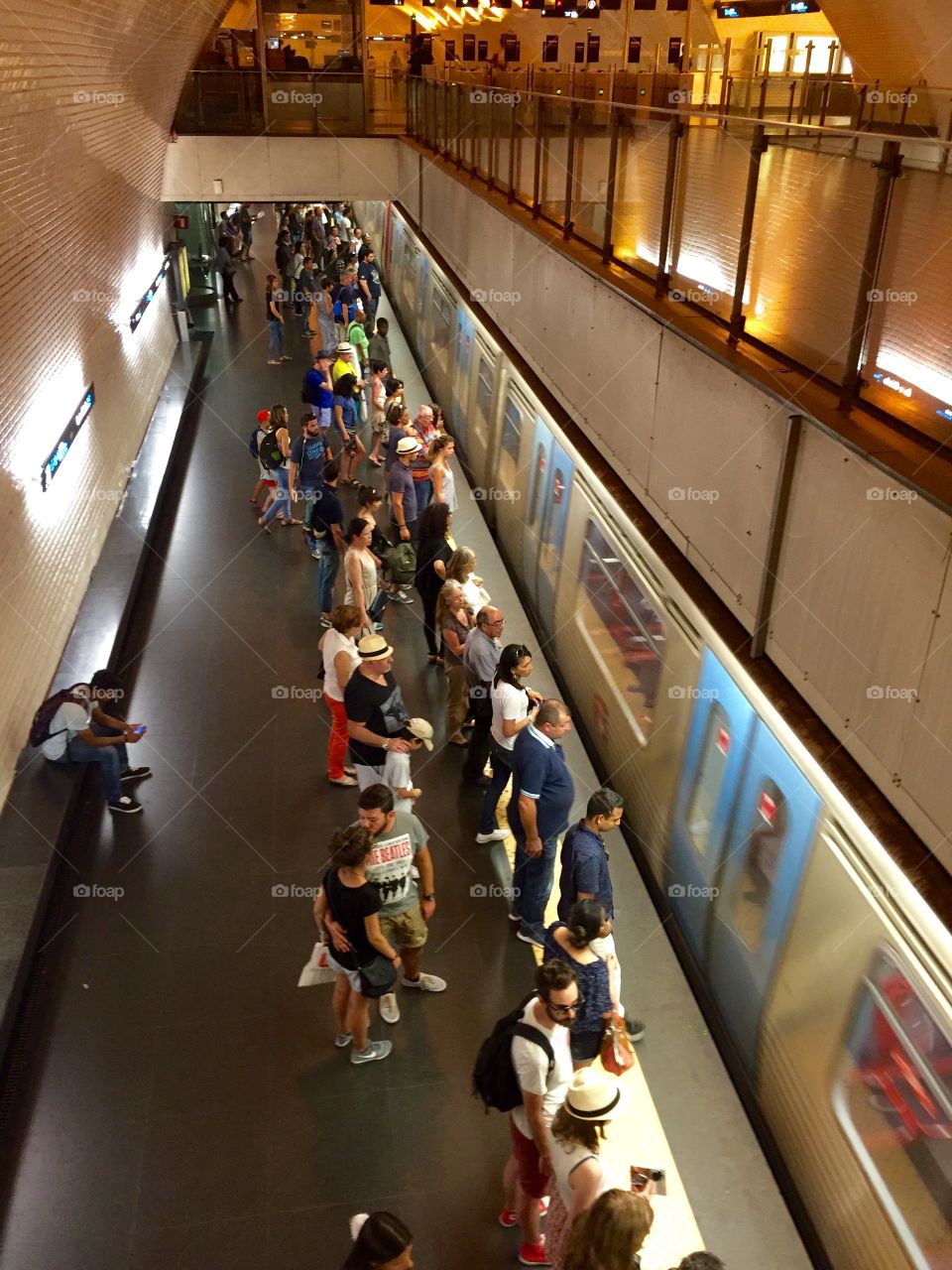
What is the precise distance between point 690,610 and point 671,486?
645 millimetres

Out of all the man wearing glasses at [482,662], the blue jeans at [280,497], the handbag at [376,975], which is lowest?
the blue jeans at [280,497]

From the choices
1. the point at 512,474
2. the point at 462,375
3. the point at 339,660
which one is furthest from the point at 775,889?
the point at 462,375

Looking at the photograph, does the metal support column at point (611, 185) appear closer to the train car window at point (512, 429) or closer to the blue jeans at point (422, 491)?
the train car window at point (512, 429)

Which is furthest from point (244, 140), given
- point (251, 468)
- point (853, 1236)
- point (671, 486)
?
point (853, 1236)

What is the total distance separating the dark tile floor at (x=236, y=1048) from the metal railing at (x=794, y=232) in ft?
11.4

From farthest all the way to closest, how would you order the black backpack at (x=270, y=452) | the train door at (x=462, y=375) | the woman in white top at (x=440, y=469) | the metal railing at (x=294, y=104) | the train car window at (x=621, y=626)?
the metal railing at (x=294, y=104) → the train door at (x=462, y=375) → the black backpack at (x=270, y=452) → the woman in white top at (x=440, y=469) → the train car window at (x=621, y=626)

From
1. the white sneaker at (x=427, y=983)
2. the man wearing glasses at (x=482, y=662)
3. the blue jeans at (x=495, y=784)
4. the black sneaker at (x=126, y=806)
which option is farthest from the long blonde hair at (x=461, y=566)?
the white sneaker at (x=427, y=983)

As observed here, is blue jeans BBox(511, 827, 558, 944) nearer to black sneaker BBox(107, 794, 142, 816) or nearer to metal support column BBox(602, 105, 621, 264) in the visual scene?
black sneaker BBox(107, 794, 142, 816)

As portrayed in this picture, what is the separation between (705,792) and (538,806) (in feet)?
2.73

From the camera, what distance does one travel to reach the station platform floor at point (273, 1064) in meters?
4.05

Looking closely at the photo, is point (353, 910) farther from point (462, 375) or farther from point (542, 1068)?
point (462, 375)

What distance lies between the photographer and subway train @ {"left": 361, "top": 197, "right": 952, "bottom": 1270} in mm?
3154

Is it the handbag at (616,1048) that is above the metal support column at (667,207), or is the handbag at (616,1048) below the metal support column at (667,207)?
below

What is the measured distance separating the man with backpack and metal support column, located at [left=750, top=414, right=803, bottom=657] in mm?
1442
